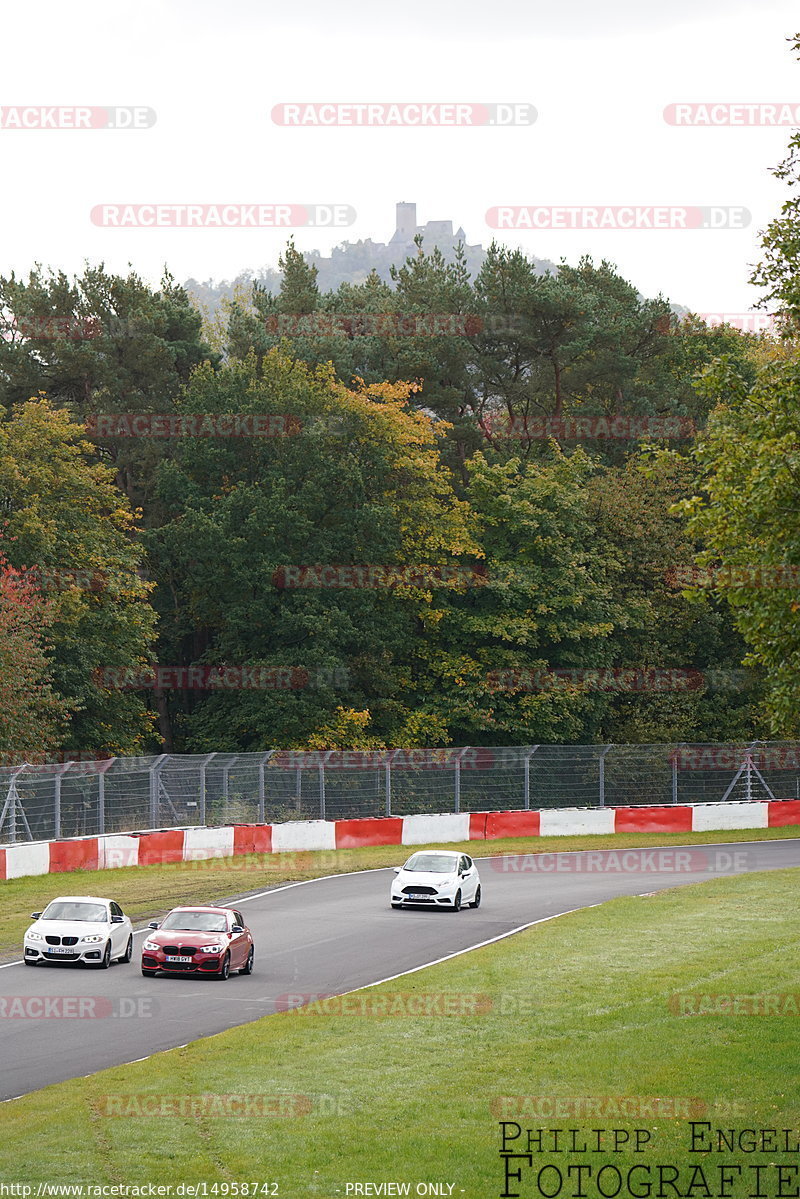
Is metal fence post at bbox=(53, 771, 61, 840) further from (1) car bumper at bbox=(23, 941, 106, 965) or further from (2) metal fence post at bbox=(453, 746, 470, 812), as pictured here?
(2) metal fence post at bbox=(453, 746, 470, 812)

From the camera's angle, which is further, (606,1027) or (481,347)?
(481,347)

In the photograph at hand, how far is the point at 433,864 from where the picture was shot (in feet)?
102

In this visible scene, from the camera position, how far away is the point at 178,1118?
12938 mm

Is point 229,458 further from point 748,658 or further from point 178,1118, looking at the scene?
point 178,1118

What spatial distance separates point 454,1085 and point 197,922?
346 inches

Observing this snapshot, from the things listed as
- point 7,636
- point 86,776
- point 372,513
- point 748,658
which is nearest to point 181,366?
point 372,513

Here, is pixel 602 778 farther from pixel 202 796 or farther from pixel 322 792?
pixel 202 796

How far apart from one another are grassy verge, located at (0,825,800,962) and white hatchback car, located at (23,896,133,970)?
104 centimetres

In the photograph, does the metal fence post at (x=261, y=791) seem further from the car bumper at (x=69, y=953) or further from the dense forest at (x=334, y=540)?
the car bumper at (x=69, y=953)

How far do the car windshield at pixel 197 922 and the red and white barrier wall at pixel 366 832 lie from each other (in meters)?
10.9

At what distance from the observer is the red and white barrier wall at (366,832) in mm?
34281

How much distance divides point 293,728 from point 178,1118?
1505 inches

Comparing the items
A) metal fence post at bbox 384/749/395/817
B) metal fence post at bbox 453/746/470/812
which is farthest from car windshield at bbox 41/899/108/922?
metal fence post at bbox 453/746/470/812

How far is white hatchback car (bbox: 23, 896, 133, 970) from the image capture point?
2233cm
